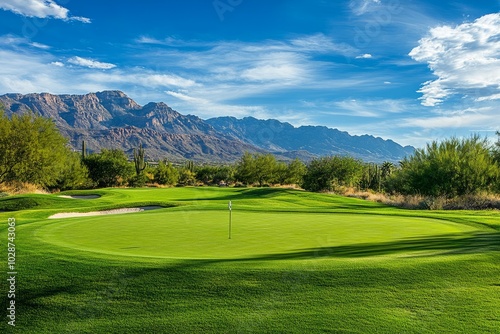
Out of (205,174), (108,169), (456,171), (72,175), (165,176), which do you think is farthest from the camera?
(205,174)

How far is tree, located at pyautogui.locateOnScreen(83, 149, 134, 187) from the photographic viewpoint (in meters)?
53.5

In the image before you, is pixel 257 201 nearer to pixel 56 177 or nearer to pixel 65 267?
pixel 65 267

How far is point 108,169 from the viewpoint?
5397cm

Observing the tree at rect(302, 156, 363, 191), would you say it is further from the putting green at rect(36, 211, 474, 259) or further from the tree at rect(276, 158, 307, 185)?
the putting green at rect(36, 211, 474, 259)

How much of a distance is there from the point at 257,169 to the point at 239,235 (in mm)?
47595

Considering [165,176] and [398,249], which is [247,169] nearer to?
[165,176]

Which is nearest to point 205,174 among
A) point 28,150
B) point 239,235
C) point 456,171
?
point 28,150

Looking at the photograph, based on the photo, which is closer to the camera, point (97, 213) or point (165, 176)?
point (97, 213)

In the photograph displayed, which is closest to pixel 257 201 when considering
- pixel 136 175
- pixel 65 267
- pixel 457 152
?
pixel 457 152

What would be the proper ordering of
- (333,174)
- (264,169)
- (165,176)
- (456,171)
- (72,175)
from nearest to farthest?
(456,171) < (333,174) < (72,175) < (264,169) < (165,176)

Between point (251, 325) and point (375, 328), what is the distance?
1610 mm

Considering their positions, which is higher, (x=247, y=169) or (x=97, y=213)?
(x=247, y=169)

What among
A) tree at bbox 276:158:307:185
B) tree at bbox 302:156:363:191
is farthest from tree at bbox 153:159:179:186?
tree at bbox 302:156:363:191

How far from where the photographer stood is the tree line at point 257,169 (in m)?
29.2
